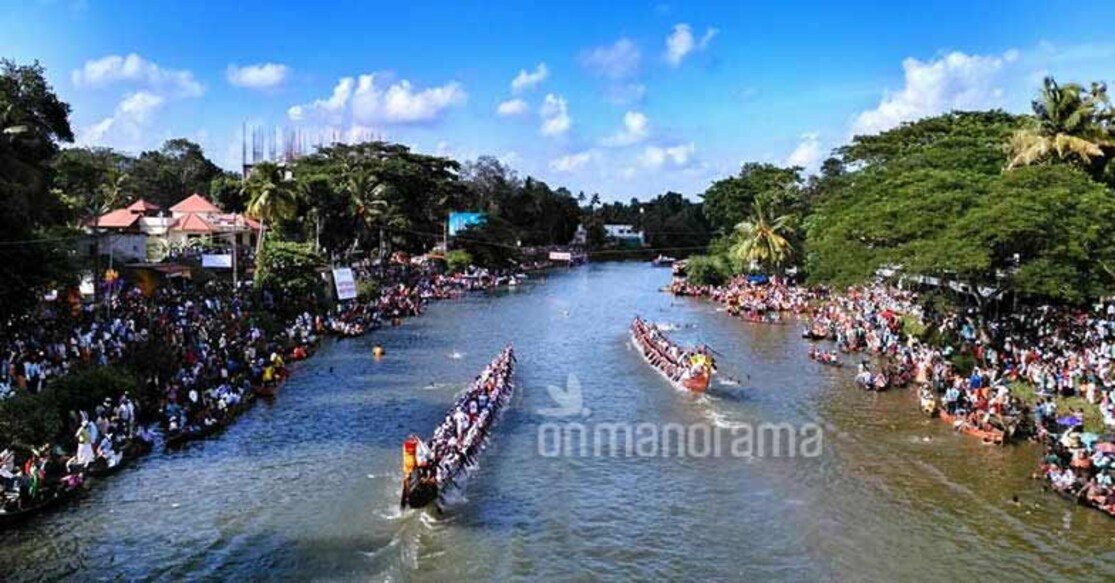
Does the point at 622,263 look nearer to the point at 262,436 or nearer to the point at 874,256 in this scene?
the point at 874,256


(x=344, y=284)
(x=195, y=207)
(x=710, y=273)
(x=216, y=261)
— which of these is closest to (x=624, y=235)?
(x=710, y=273)

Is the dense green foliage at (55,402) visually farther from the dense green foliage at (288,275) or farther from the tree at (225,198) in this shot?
the tree at (225,198)

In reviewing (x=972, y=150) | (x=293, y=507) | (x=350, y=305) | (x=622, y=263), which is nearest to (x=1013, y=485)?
(x=293, y=507)

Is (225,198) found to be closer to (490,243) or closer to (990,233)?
(490,243)

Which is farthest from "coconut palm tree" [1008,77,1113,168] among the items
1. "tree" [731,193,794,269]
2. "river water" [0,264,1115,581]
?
"tree" [731,193,794,269]

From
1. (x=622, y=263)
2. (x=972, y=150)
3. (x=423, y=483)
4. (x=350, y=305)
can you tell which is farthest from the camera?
(x=622, y=263)

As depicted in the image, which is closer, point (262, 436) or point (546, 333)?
point (262, 436)
